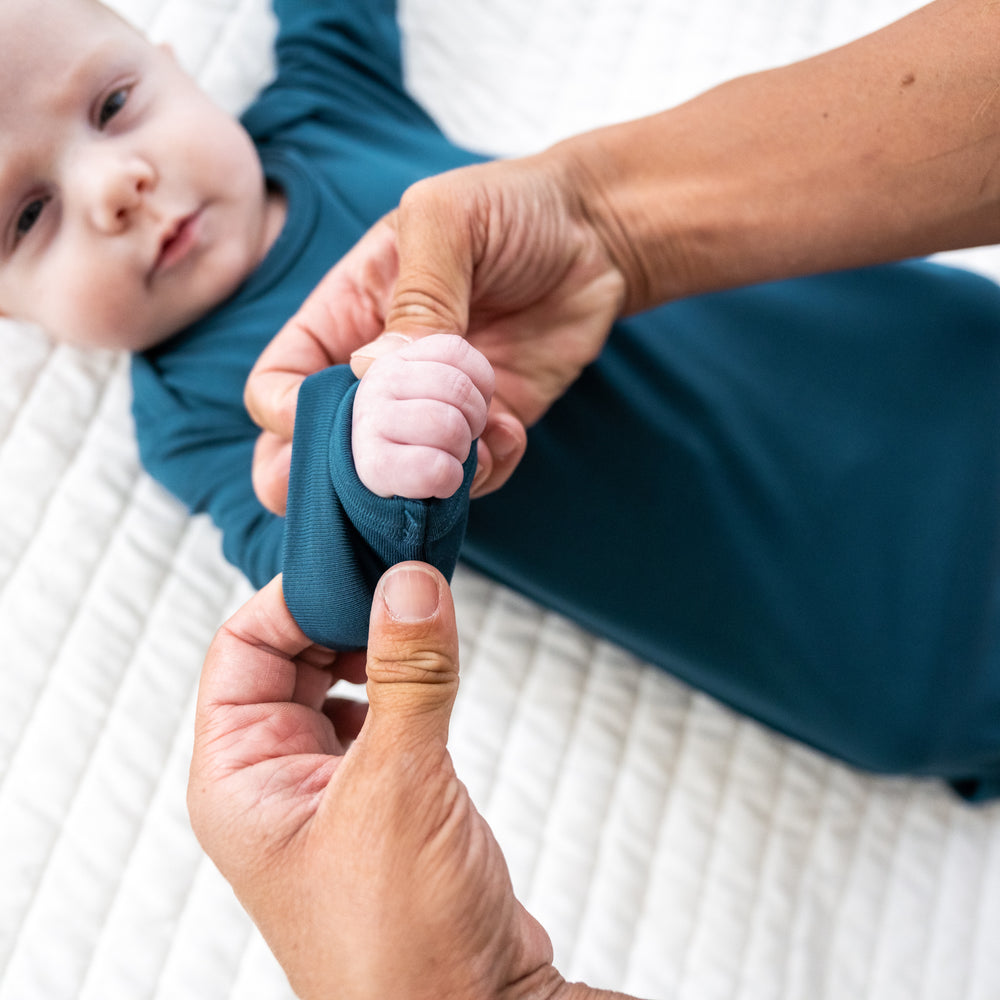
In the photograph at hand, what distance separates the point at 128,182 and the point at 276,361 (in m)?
0.23

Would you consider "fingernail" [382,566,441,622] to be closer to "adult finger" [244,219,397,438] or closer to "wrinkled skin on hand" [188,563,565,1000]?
"wrinkled skin on hand" [188,563,565,1000]

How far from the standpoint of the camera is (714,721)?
→ 0.89m

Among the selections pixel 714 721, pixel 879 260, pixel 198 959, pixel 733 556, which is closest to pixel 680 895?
pixel 714 721

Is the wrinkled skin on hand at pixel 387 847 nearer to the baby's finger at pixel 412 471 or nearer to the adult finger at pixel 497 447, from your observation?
the baby's finger at pixel 412 471

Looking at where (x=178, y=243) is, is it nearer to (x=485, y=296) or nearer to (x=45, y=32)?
(x=45, y=32)

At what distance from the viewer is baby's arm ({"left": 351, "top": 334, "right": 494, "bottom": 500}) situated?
0.48 m

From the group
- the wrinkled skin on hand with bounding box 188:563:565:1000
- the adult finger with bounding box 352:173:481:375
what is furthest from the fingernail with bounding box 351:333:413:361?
the wrinkled skin on hand with bounding box 188:563:565:1000

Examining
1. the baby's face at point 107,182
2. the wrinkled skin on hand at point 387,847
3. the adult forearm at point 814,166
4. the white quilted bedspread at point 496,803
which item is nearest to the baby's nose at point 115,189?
the baby's face at point 107,182

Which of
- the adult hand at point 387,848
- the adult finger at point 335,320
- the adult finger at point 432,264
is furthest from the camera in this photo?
the adult finger at point 335,320

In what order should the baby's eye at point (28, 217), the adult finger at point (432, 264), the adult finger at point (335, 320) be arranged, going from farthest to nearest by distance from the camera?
the baby's eye at point (28, 217), the adult finger at point (335, 320), the adult finger at point (432, 264)

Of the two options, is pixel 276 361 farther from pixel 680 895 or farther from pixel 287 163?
pixel 680 895

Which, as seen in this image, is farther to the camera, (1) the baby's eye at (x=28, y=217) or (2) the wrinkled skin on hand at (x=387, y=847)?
(1) the baby's eye at (x=28, y=217)

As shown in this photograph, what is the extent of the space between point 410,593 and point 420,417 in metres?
0.09

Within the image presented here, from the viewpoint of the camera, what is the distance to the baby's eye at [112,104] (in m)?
0.83
